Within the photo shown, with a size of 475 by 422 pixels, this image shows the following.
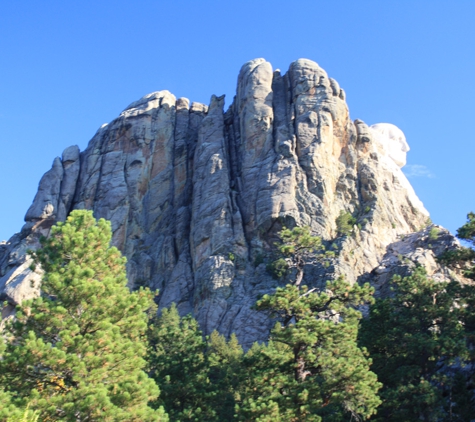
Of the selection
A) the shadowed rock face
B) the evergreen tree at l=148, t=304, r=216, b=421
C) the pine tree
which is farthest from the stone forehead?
the pine tree

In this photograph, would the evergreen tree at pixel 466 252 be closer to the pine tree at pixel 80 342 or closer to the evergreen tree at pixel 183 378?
the evergreen tree at pixel 183 378

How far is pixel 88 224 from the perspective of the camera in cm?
2667

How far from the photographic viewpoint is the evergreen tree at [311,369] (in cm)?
2556

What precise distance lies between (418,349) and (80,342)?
15979mm

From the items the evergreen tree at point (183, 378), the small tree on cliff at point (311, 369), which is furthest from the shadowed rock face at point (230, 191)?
the small tree on cliff at point (311, 369)

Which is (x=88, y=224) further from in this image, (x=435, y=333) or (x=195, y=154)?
(x=195, y=154)

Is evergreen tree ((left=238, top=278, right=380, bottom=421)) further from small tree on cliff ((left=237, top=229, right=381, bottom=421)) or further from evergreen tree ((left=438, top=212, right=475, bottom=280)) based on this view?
evergreen tree ((left=438, top=212, right=475, bottom=280))

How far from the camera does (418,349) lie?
2961 centimetres

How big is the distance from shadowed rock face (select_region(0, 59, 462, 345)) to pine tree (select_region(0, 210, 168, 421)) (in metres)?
24.9

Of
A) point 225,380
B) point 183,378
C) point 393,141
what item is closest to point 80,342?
point 183,378

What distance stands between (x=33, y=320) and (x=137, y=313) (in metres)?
4.07

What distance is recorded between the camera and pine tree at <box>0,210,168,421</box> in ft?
70.6

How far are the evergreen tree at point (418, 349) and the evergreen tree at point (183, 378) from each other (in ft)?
26.9

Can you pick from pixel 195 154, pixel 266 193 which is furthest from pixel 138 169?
pixel 266 193
